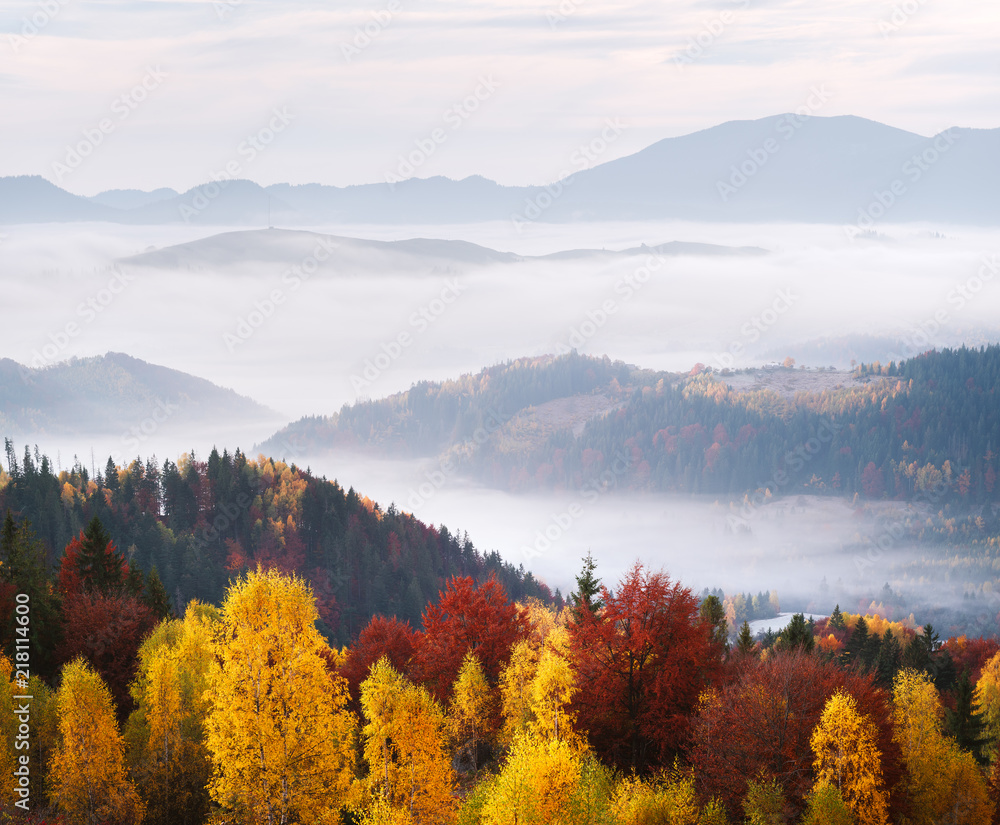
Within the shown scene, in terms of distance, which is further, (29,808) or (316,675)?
(29,808)

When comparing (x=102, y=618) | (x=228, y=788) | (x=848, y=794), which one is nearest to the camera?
(x=228, y=788)

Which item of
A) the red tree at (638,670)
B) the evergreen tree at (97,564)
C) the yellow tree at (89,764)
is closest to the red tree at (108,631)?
the evergreen tree at (97,564)

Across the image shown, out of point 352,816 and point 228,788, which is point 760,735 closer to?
point 352,816

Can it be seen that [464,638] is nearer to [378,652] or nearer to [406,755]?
[378,652]

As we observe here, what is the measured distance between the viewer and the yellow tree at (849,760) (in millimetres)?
47312

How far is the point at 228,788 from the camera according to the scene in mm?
38406

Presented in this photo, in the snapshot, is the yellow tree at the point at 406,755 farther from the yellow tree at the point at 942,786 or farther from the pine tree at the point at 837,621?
the pine tree at the point at 837,621

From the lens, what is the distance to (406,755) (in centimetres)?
4756

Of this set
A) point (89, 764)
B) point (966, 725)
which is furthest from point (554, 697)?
point (966, 725)

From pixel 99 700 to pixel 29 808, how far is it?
8528 mm

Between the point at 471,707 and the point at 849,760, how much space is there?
84.9ft

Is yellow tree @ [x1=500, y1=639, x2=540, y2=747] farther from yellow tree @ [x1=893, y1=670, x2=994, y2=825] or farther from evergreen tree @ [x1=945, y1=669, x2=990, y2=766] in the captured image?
evergreen tree @ [x1=945, y1=669, x2=990, y2=766]

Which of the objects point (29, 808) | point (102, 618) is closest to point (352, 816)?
point (29, 808)

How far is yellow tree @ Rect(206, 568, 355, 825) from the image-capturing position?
125ft
